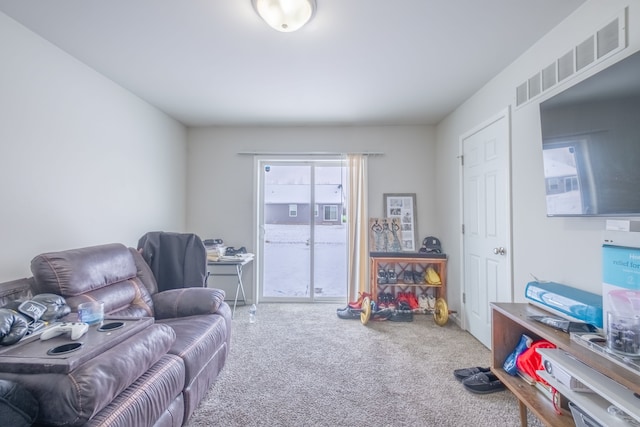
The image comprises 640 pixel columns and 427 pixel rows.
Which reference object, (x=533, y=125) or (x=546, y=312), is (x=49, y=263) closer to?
(x=546, y=312)

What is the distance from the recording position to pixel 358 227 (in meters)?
3.79

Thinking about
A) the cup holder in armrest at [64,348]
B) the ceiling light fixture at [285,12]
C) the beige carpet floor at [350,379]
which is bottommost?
the beige carpet floor at [350,379]

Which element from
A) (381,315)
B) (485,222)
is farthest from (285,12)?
(381,315)

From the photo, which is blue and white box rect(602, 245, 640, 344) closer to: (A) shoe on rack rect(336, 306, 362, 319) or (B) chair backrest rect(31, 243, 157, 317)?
(A) shoe on rack rect(336, 306, 362, 319)

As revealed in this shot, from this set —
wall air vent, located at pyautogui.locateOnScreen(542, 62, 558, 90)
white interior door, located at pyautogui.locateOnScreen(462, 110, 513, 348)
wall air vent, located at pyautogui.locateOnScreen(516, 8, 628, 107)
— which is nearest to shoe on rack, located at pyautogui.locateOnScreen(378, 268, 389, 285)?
white interior door, located at pyautogui.locateOnScreen(462, 110, 513, 348)

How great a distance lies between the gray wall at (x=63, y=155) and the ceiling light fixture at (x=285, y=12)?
1620 mm

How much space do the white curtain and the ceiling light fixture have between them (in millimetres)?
2248

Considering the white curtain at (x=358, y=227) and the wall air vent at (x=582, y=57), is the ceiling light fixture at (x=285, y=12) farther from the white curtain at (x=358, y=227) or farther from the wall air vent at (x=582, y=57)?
the white curtain at (x=358, y=227)

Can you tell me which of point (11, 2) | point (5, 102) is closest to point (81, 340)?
point (5, 102)

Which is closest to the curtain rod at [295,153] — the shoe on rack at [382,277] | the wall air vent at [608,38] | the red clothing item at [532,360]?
the shoe on rack at [382,277]

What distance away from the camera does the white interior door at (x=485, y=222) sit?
2391mm

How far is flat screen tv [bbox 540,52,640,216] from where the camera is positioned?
49.3 inches

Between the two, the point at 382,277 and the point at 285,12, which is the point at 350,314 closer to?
the point at 382,277

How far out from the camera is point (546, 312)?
170cm
